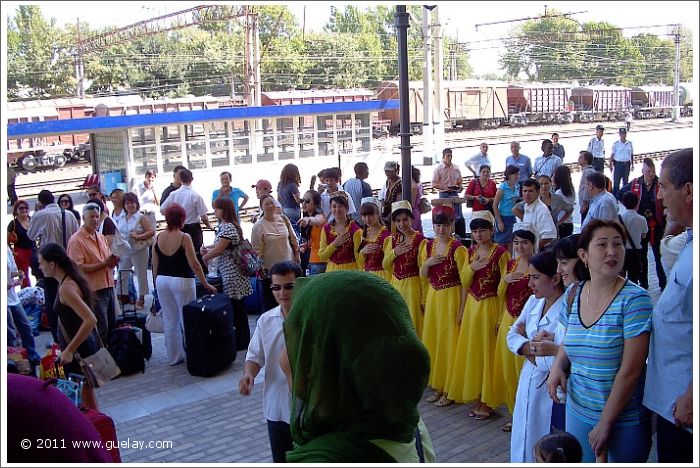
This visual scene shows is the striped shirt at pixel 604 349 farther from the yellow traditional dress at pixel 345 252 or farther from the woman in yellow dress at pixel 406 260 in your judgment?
the yellow traditional dress at pixel 345 252

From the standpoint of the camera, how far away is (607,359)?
3.14 m

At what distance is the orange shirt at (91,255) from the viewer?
6.86 meters

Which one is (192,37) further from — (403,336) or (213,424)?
(403,336)

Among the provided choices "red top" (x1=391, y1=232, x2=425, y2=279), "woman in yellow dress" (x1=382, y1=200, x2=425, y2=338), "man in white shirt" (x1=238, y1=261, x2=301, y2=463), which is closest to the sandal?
"woman in yellow dress" (x1=382, y1=200, x2=425, y2=338)

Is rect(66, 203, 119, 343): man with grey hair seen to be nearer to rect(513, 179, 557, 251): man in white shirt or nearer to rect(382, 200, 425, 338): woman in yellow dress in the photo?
rect(382, 200, 425, 338): woman in yellow dress

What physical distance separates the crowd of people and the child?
0.6 inches

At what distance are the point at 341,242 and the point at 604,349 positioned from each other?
4.07 metres

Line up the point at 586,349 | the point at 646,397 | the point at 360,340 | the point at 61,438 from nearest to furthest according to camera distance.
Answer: the point at 360,340
the point at 61,438
the point at 646,397
the point at 586,349

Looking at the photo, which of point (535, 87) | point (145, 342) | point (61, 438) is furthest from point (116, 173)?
point (535, 87)

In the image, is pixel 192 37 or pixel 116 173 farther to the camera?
pixel 192 37

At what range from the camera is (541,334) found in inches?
149

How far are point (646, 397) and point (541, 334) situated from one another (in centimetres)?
85

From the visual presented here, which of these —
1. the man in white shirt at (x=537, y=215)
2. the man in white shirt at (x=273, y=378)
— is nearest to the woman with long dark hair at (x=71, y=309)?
the man in white shirt at (x=273, y=378)

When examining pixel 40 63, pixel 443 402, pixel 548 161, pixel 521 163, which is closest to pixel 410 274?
pixel 443 402
